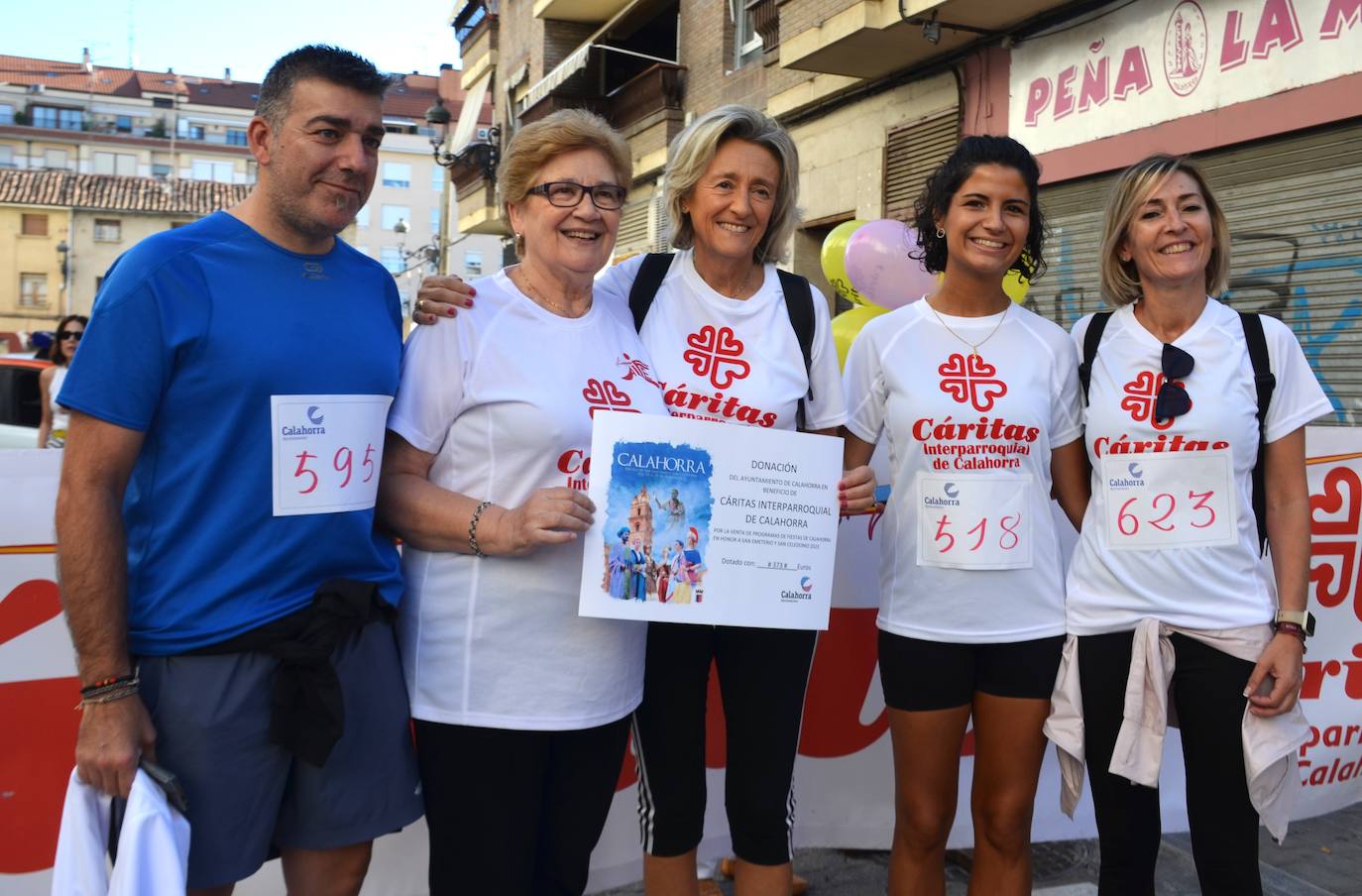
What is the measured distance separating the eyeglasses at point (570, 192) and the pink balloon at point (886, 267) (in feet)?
11.6

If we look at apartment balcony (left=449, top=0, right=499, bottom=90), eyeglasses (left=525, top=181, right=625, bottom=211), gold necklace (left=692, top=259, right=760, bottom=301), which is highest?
apartment balcony (left=449, top=0, right=499, bottom=90)

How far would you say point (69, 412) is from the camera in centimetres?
199

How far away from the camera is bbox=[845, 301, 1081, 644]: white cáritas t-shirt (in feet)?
9.02

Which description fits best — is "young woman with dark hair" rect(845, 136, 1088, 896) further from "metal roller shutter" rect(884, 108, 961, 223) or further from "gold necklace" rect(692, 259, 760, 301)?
"metal roller shutter" rect(884, 108, 961, 223)

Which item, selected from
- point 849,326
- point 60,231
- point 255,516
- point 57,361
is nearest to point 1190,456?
point 255,516

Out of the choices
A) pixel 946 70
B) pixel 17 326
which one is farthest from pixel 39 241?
pixel 946 70

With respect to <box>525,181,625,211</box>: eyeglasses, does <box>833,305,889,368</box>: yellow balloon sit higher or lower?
higher

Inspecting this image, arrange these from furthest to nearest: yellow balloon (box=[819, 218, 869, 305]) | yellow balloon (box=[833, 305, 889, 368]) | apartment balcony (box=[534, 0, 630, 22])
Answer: apartment balcony (box=[534, 0, 630, 22]) < yellow balloon (box=[819, 218, 869, 305]) < yellow balloon (box=[833, 305, 889, 368])

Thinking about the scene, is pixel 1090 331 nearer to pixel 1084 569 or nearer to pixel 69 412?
pixel 1084 569

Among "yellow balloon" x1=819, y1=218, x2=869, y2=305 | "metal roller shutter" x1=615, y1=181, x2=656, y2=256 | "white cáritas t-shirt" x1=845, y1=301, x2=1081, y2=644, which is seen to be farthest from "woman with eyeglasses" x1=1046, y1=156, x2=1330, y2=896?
"metal roller shutter" x1=615, y1=181, x2=656, y2=256

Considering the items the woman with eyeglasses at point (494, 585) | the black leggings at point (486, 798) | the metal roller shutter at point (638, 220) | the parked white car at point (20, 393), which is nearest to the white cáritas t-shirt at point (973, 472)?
the woman with eyeglasses at point (494, 585)

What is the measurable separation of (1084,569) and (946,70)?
9.31 metres

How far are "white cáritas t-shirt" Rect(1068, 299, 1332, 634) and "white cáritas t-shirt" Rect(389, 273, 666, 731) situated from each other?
126 cm

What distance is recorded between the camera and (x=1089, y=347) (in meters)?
2.85
